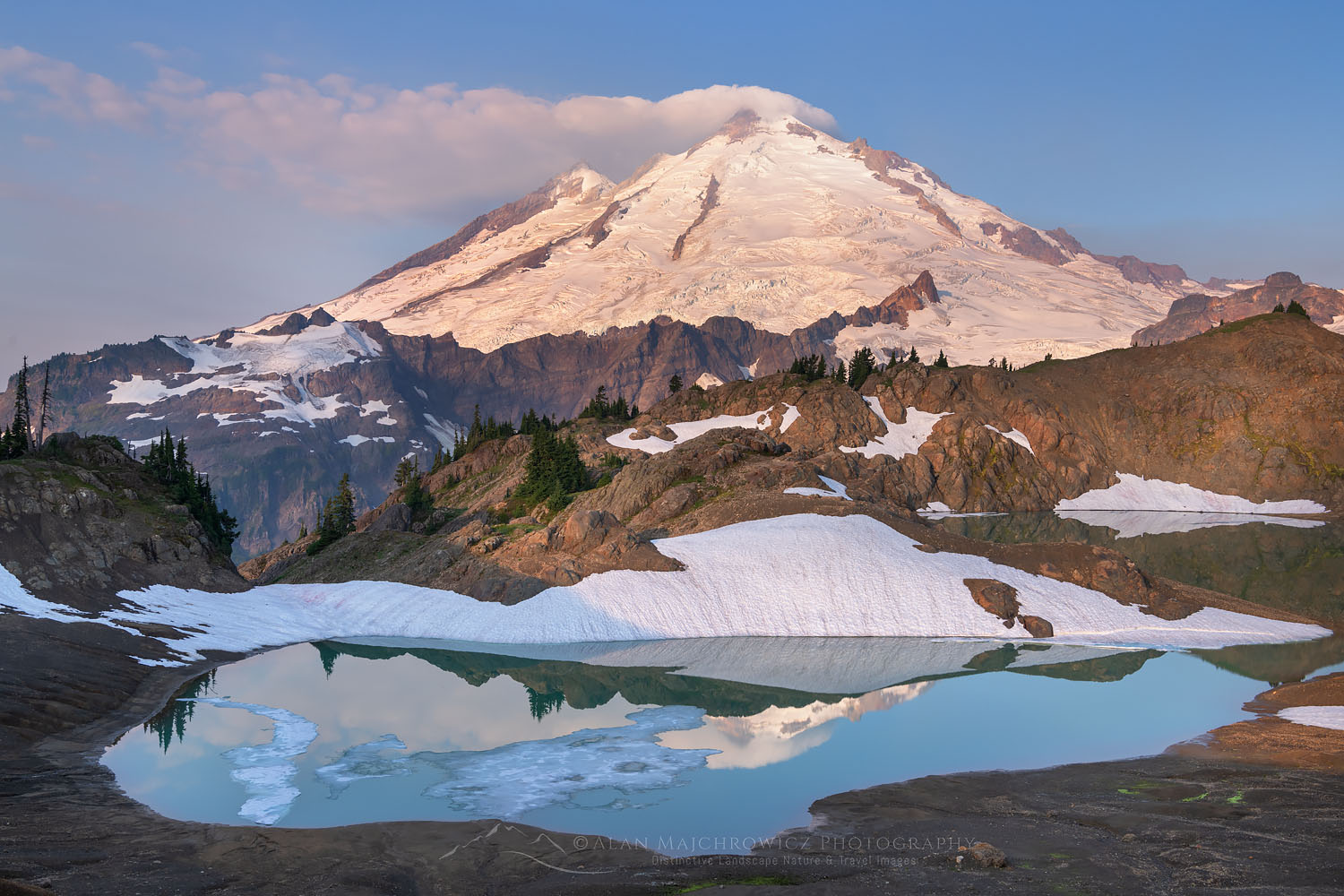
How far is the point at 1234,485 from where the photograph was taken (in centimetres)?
16750

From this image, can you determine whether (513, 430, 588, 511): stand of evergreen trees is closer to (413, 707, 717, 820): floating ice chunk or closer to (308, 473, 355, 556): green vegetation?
(308, 473, 355, 556): green vegetation

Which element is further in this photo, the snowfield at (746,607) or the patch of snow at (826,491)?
the patch of snow at (826,491)

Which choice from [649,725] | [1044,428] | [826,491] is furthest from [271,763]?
[1044,428]

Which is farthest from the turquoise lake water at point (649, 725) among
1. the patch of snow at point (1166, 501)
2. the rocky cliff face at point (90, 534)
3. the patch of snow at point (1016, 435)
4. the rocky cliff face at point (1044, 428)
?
the patch of snow at point (1016, 435)

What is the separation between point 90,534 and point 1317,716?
7069 centimetres

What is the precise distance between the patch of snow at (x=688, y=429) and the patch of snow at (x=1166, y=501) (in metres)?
60.1

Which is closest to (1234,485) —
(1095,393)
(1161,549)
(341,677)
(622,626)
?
(1095,393)

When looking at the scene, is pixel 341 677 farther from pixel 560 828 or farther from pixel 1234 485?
pixel 1234 485

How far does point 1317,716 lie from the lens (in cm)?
3816

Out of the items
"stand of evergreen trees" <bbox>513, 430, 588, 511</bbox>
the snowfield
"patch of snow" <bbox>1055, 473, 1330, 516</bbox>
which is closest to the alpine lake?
the snowfield

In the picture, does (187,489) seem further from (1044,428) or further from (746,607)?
(1044,428)

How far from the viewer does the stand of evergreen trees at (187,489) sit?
259ft

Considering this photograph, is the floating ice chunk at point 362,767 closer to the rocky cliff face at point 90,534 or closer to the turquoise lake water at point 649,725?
the turquoise lake water at point 649,725

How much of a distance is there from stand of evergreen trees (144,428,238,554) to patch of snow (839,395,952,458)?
11327 centimetres
